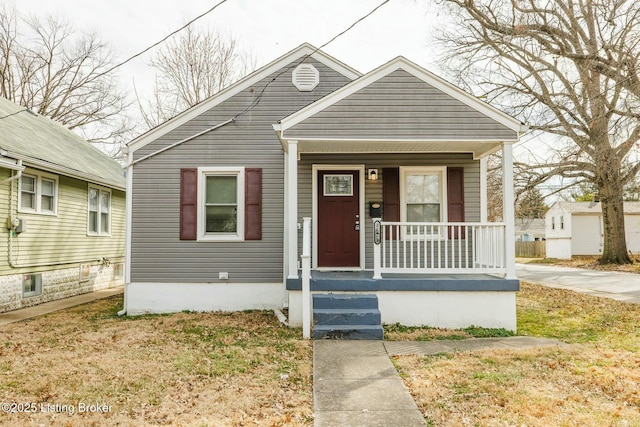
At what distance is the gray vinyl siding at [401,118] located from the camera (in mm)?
7164

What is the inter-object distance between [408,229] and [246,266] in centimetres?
326

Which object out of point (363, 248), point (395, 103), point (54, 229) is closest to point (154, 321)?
point (363, 248)

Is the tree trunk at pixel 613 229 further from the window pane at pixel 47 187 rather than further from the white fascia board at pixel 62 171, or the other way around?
the window pane at pixel 47 187

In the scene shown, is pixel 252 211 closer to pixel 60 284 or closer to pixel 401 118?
pixel 401 118

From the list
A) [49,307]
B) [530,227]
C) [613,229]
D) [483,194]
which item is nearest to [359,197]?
[483,194]

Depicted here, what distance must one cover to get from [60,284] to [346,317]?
26.5 feet

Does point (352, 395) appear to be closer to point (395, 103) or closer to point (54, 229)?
point (395, 103)

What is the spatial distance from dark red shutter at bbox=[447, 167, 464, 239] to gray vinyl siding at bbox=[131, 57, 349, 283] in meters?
3.29

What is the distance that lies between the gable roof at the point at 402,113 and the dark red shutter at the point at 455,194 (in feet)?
5.22

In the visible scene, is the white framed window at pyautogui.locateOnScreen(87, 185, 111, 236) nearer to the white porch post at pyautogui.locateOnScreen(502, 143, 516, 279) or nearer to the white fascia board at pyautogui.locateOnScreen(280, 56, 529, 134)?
the white fascia board at pyautogui.locateOnScreen(280, 56, 529, 134)

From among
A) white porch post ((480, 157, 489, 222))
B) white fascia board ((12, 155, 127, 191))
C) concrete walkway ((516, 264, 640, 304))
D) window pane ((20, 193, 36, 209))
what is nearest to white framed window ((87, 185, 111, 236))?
white fascia board ((12, 155, 127, 191))

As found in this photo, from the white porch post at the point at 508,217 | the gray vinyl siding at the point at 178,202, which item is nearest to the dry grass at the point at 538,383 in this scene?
the white porch post at the point at 508,217

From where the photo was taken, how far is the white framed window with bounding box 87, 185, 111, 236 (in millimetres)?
12258

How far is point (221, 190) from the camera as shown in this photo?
888 centimetres
